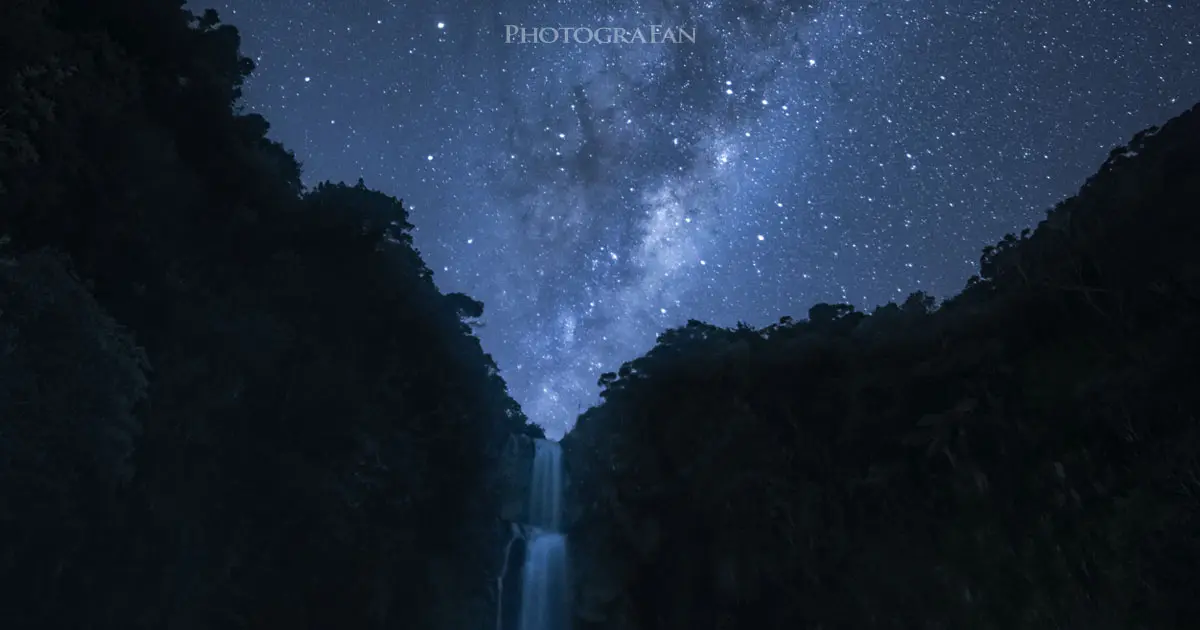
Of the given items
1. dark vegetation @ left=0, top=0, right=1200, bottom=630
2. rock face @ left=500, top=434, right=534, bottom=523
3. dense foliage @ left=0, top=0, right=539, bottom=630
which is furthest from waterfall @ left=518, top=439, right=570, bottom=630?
dense foliage @ left=0, top=0, right=539, bottom=630

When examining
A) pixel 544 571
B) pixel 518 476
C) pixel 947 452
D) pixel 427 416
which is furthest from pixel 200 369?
pixel 518 476

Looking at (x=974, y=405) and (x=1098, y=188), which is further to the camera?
(x=974, y=405)

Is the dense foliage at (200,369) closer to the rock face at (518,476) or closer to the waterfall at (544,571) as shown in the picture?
the waterfall at (544,571)

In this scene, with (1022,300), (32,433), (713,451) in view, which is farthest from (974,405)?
(32,433)

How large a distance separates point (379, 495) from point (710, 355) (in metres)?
13.1

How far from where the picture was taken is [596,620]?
29312 mm

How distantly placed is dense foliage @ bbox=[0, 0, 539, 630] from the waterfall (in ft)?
24.9

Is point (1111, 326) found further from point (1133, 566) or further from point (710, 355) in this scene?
point (710, 355)

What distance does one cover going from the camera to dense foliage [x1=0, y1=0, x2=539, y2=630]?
12906 mm

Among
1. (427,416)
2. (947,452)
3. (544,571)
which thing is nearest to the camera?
(947,452)

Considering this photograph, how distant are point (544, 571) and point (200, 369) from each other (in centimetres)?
2280

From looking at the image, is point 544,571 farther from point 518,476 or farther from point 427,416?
point 427,416

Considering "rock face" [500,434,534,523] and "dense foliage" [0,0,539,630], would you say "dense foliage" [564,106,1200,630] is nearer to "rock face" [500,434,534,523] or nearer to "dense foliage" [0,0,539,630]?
"rock face" [500,434,534,523]

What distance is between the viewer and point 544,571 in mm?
36812
